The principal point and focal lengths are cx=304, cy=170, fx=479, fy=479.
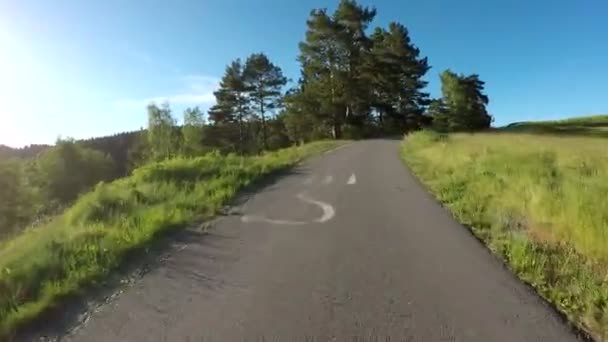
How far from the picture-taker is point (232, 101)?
63.8 meters

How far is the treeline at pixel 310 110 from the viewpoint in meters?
50.4

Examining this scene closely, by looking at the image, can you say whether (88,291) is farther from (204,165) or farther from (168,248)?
(204,165)

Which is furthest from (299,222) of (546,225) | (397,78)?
(397,78)

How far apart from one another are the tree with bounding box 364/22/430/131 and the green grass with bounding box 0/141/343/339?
4350 centimetres

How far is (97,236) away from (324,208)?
4485 millimetres

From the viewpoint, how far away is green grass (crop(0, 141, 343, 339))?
216 inches

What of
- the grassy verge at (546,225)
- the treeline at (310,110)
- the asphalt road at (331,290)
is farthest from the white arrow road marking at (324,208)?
the treeline at (310,110)

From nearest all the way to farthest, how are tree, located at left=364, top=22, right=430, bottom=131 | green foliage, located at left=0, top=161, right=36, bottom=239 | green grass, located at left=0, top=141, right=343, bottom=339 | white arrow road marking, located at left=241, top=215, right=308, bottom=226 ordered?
1. green grass, located at left=0, top=141, right=343, bottom=339
2. white arrow road marking, located at left=241, top=215, right=308, bottom=226
3. green foliage, located at left=0, top=161, right=36, bottom=239
4. tree, located at left=364, top=22, right=430, bottom=131

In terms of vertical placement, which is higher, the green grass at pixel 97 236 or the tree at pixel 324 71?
the tree at pixel 324 71

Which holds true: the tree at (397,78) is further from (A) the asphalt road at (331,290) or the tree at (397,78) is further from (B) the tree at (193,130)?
(A) the asphalt road at (331,290)

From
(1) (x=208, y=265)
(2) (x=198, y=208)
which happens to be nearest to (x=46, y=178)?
(2) (x=198, y=208)

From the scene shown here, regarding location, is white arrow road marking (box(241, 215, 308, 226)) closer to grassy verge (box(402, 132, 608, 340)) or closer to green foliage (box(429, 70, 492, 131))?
grassy verge (box(402, 132, 608, 340))

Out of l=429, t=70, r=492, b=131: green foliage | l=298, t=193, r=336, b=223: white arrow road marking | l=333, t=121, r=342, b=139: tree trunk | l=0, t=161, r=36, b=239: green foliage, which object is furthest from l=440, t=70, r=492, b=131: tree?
l=298, t=193, r=336, b=223: white arrow road marking

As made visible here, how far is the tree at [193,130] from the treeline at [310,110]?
146 millimetres
